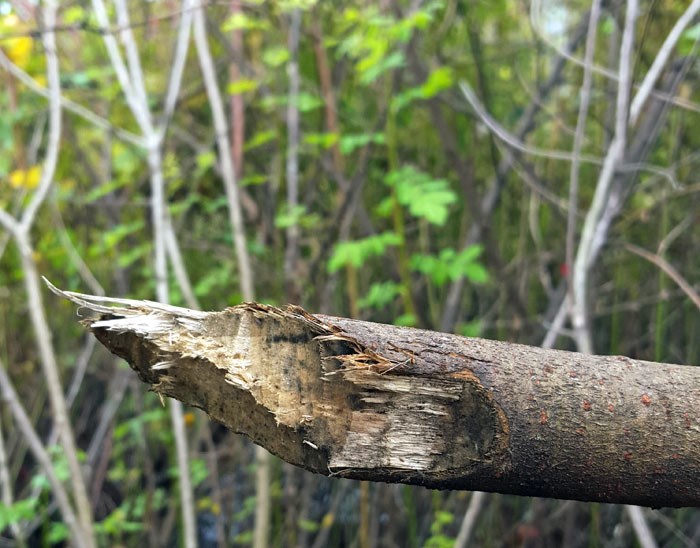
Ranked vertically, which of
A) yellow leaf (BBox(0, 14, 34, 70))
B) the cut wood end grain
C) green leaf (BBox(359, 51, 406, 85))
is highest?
yellow leaf (BBox(0, 14, 34, 70))

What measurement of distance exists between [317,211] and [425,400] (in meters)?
2.05

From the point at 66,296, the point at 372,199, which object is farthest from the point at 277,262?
the point at 66,296

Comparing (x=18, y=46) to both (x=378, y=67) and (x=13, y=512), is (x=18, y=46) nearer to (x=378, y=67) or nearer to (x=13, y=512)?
(x=378, y=67)

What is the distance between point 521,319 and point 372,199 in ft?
2.45

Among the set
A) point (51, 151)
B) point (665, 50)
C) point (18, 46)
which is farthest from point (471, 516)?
point (18, 46)

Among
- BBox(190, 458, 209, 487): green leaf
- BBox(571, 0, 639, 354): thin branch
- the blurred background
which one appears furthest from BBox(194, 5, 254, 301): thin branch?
BBox(571, 0, 639, 354): thin branch

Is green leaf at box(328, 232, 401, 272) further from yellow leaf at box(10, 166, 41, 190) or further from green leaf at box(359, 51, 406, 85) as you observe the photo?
yellow leaf at box(10, 166, 41, 190)

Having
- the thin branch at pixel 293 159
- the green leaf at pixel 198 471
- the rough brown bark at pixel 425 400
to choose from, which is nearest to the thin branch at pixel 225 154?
the thin branch at pixel 293 159

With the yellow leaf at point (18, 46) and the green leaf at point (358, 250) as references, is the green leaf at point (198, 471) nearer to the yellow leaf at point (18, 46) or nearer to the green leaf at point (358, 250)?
the green leaf at point (358, 250)

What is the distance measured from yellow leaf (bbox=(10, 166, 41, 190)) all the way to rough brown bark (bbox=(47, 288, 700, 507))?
6.00 ft

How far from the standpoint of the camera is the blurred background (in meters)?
1.78

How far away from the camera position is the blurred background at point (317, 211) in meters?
1.78

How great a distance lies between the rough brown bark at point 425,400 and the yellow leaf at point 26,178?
183 centimetres

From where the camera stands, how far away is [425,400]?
52 cm
